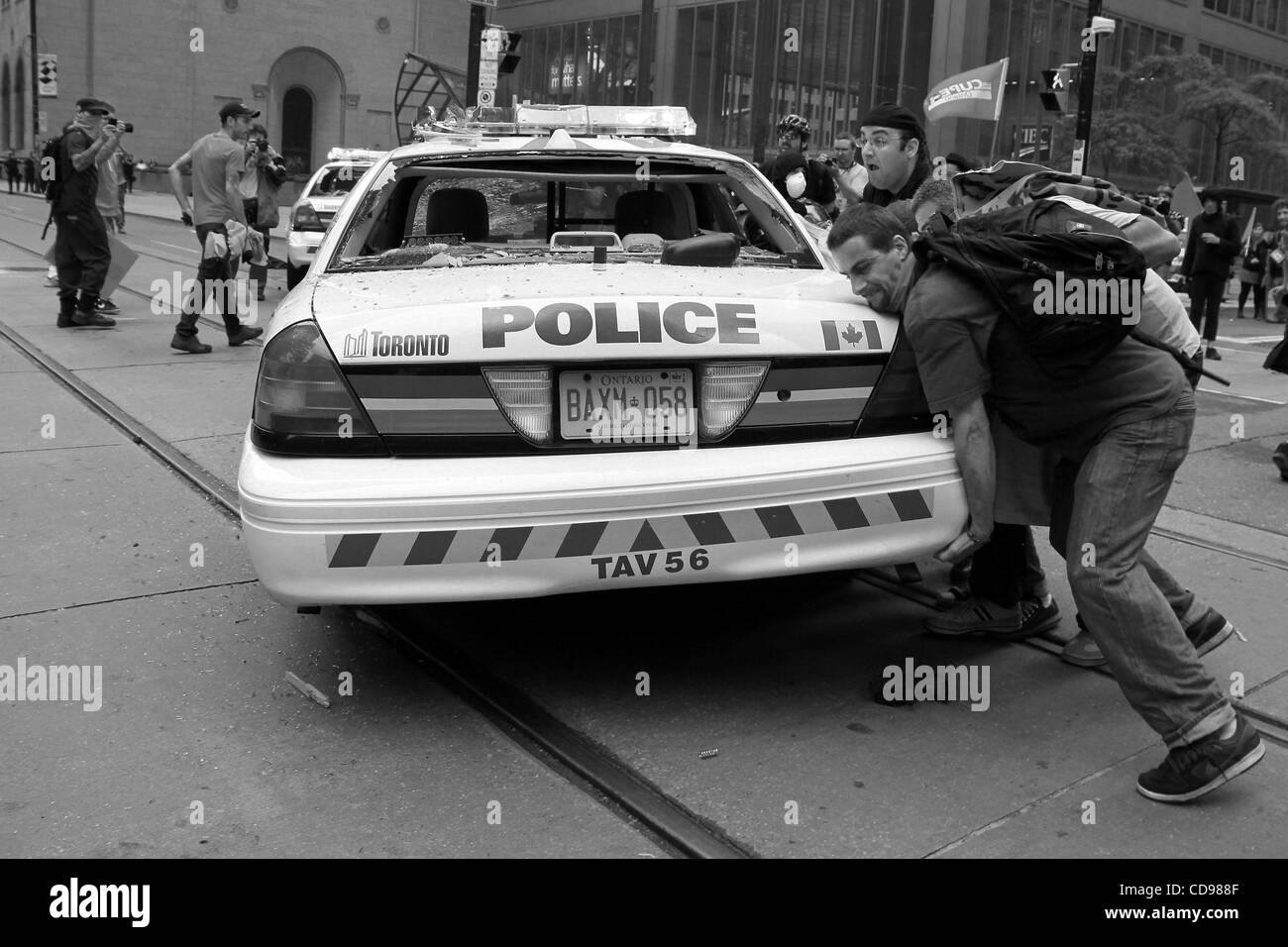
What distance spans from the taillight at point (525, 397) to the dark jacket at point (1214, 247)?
12.5m

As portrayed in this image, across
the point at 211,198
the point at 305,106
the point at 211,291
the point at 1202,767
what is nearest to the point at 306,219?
the point at 211,291

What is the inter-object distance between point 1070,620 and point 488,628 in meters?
1.96

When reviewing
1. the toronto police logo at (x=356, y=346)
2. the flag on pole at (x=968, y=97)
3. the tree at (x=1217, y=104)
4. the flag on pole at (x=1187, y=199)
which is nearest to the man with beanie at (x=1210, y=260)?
the flag on pole at (x=1187, y=199)

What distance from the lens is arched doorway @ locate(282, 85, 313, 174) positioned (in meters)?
51.1

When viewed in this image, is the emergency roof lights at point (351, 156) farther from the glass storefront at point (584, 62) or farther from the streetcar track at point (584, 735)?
the glass storefront at point (584, 62)

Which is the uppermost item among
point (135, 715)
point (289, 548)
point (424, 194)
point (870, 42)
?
point (870, 42)

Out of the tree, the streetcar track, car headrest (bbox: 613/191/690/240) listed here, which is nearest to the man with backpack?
the streetcar track

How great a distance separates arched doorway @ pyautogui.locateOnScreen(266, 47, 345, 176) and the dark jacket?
136ft

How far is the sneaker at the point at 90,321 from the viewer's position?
10.9 metres

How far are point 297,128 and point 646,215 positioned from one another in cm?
5013

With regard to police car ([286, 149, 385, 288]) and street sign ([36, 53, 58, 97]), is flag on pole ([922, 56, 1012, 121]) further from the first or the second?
street sign ([36, 53, 58, 97])
